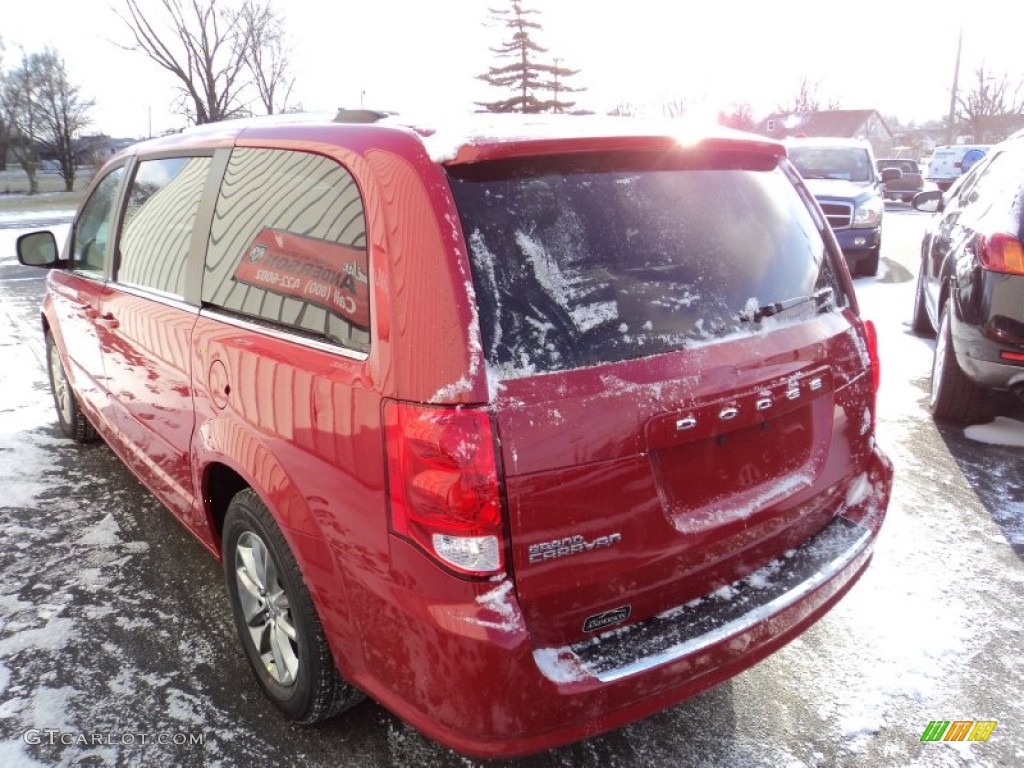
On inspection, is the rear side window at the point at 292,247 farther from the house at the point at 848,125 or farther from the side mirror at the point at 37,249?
the house at the point at 848,125

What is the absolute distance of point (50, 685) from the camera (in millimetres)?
2621

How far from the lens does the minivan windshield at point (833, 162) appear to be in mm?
11680

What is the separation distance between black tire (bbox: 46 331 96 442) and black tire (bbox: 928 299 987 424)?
5.31 meters

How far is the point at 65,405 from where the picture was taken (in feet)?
16.1

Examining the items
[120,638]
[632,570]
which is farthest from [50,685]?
[632,570]

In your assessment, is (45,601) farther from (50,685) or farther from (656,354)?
(656,354)

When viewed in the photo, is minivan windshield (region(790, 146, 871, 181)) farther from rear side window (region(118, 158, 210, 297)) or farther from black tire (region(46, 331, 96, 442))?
rear side window (region(118, 158, 210, 297))

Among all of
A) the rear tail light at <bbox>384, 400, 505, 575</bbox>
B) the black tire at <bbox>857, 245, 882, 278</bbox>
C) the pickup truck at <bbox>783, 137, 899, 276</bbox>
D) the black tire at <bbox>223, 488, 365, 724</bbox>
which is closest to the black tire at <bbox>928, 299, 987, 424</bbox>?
the rear tail light at <bbox>384, 400, 505, 575</bbox>

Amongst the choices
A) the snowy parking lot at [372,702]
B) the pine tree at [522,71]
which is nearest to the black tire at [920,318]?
the snowy parking lot at [372,702]

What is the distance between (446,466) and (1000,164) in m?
5.29

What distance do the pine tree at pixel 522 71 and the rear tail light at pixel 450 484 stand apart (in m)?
48.3

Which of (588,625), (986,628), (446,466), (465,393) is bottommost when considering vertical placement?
(986,628)

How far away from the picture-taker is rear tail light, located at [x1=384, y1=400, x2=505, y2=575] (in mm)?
1687

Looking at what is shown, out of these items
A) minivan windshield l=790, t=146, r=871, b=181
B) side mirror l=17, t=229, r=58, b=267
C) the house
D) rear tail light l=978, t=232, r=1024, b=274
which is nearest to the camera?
rear tail light l=978, t=232, r=1024, b=274
